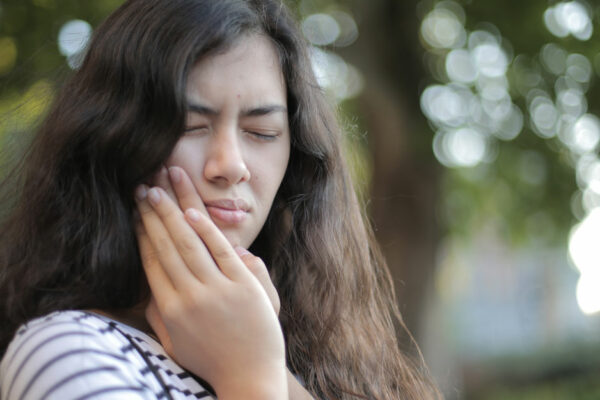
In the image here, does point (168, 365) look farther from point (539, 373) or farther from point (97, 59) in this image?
point (539, 373)

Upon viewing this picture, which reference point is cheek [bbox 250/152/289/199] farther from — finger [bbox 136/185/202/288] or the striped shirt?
the striped shirt

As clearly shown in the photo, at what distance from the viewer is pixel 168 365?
137 centimetres

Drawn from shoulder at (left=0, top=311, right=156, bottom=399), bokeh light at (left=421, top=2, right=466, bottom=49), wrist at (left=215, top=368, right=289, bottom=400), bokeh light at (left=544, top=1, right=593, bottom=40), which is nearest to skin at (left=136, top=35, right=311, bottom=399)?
wrist at (left=215, top=368, right=289, bottom=400)

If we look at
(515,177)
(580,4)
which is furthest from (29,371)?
(515,177)

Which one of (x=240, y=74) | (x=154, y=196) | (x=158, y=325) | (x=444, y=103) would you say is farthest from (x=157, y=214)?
(x=444, y=103)

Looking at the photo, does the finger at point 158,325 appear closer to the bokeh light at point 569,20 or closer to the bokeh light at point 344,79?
the bokeh light at point 344,79

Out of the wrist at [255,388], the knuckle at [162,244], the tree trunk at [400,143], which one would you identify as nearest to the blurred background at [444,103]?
the tree trunk at [400,143]

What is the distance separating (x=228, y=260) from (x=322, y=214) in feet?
2.10

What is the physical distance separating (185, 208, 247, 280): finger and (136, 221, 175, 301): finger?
113 millimetres

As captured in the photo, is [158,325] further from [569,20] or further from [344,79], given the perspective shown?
[344,79]

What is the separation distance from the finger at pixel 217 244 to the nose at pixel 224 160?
0.34 feet

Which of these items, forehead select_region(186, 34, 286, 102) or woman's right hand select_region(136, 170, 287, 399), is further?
forehead select_region(186, 34, 286, 102)

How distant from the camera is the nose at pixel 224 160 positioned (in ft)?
4.86

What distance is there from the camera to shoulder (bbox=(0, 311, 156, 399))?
1113mm
